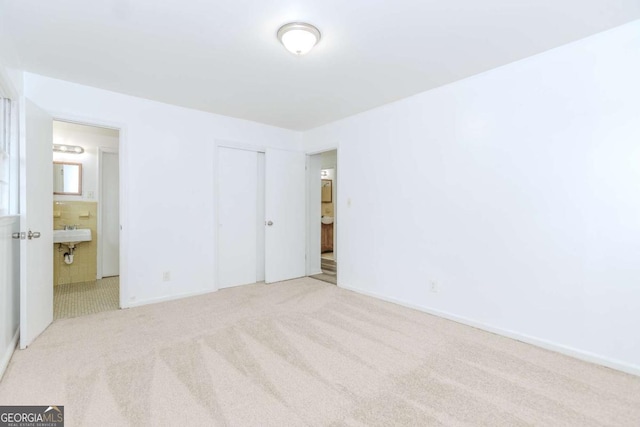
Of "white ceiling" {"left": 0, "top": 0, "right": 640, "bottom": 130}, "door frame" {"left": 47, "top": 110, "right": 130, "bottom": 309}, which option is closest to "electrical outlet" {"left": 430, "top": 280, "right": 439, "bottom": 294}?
"white ceiling" {"left": 0, "top": 0, "right": 640, "bottom": 130}

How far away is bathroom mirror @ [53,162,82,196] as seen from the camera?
14.0ft

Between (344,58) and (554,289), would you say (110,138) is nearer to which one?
(344,58)

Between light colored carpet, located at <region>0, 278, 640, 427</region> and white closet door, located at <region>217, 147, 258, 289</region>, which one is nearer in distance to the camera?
light colored carpet, located at <region>0, 278, 640, 427</region>

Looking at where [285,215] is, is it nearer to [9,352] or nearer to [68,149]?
[9,352]

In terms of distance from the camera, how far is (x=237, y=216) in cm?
413

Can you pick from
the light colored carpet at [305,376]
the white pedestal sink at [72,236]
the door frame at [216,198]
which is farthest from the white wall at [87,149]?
the light colored carpet at [305,376]

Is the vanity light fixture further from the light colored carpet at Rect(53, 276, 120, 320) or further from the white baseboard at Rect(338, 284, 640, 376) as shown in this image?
the white baseboard at Rect(338, 284, 640, 376)

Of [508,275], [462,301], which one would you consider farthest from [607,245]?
[462,301]

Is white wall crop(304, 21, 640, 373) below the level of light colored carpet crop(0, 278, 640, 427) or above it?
above

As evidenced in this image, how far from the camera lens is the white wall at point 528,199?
2.02m

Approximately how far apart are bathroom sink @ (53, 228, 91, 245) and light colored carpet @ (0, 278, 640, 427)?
1.70m

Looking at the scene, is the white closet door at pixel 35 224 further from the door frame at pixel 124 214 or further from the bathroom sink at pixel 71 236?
the bathroom sink at pixel 71 236

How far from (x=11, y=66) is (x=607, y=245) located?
4.81m

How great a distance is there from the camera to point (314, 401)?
167 centimetres
